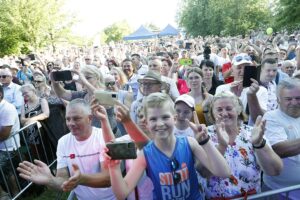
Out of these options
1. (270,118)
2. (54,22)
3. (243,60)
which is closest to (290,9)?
(54,22)

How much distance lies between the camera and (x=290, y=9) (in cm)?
2492

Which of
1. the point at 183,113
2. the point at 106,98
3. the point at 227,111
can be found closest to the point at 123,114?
the point at 106,98

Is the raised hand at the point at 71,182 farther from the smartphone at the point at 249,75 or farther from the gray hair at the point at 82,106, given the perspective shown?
the smartphone at the point at 249,75

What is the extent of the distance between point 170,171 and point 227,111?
0.82m

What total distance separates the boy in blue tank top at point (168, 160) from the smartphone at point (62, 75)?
229 centimetres

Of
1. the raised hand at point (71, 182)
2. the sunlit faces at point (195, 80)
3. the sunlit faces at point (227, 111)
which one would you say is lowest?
the raised hand at point (71, 182)

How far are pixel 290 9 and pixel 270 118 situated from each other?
24.7m

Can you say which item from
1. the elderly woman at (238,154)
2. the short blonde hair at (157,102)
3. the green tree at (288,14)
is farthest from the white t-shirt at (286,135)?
the green tree at (288,14)

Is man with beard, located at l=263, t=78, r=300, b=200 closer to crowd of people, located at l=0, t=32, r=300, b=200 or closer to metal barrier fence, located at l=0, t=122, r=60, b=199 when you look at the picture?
crowd of people, located at l=0, t=32, r=300, b=200

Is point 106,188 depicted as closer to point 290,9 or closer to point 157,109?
point 157,109

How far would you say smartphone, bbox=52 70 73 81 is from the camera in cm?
Result: 460

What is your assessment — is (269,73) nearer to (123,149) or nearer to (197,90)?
(197,90)

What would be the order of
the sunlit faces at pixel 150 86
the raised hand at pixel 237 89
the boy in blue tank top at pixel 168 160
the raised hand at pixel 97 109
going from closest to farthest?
the boy in blue tank top at pixel 168 160
the raised hand at pixel 97 109
the sunlit faces at pixel 150 86
the raised hand at pixel 237 89

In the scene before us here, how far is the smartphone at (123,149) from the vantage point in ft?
7.09
